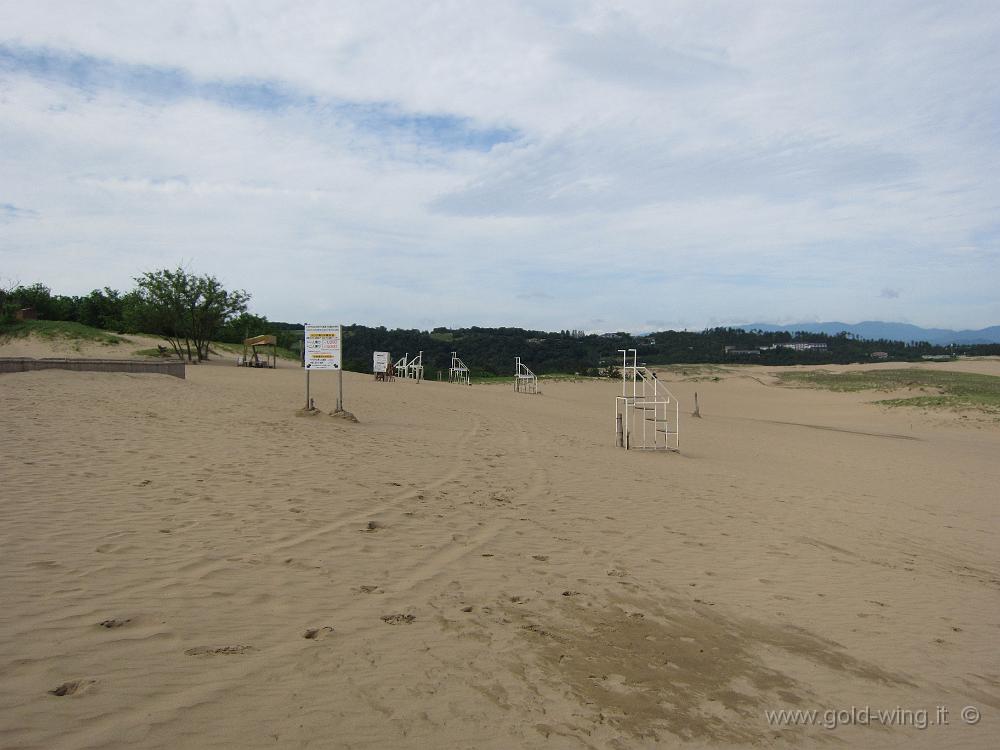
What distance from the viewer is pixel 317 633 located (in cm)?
Answer: 421

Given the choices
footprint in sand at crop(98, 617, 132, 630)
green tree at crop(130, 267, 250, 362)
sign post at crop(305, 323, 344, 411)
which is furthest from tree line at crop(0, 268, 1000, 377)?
footprint in sand at crop(98, 617, 132, 630)

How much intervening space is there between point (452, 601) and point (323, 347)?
11.1 m

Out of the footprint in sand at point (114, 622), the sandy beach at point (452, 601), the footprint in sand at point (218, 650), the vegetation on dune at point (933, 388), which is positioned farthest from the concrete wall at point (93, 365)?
the vegetation on dune at point (933, 388)

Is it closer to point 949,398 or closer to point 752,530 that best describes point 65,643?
point 752,530

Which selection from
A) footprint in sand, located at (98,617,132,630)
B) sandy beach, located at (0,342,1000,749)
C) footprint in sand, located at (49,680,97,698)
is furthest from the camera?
footprint in sand, located at (98,617,132,630)

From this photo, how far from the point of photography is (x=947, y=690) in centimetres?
448

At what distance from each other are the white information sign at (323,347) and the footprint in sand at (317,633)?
1132cm

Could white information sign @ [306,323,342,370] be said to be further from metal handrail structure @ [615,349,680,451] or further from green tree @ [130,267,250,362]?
green tree @ [130,267,250,362]

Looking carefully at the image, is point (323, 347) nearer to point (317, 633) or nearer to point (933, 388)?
point (317, 633)

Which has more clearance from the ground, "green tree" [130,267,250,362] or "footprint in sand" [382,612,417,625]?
"green tree" [130,267,250,362]

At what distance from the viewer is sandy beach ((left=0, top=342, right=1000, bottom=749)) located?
3.40m

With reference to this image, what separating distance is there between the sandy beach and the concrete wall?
8.11m

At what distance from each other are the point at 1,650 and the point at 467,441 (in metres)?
11.3

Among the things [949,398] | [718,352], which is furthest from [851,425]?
[718,352]
